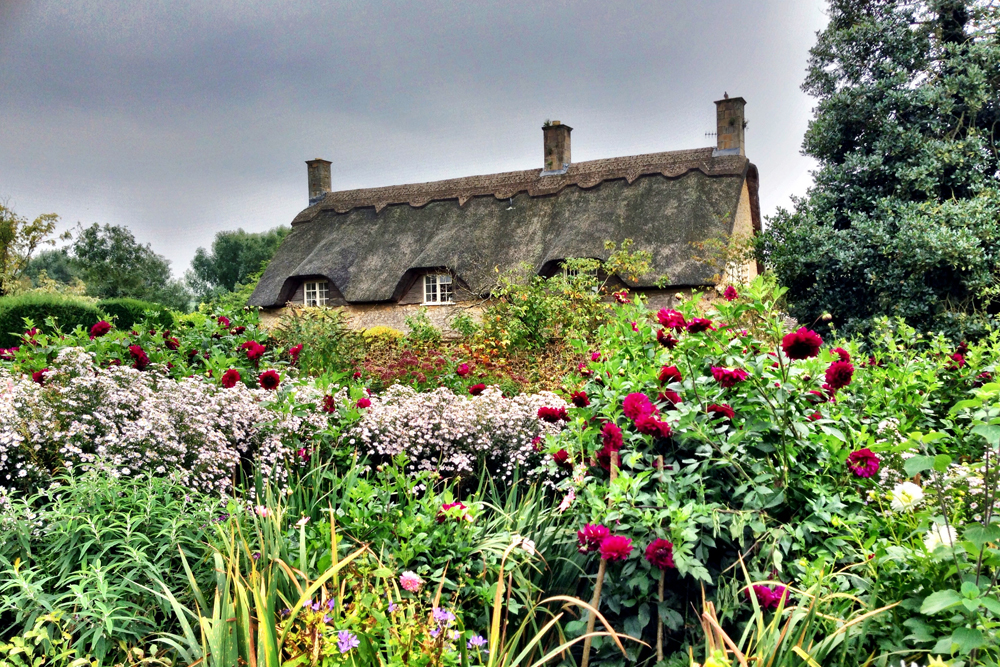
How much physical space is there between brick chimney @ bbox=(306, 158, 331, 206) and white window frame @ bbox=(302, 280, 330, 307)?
13.0ft

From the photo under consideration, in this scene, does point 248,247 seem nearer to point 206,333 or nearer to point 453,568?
point 206,333

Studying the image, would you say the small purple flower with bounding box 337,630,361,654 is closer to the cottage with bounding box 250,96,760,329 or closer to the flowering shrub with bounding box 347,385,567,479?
the flowering shrub with bounding box 347,385,567,479

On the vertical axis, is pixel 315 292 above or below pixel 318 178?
below

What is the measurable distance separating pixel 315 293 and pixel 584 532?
20662 mm

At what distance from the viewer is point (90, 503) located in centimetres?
270

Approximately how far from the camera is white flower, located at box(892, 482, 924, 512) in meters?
2.09

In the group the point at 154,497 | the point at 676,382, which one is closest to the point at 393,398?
the point at 154,497

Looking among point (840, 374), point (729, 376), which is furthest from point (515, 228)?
point (840, 374)

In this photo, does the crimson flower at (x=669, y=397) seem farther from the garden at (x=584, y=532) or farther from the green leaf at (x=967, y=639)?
the green leaf at (x=967, y=639)

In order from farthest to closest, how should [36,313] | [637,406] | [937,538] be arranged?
1. [36,313]
2. [637,406]
3. [937,538]

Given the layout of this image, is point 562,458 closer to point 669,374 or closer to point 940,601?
point 669,374

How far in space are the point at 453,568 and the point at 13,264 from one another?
1242 inches

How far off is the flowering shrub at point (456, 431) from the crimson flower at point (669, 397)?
3.88 ft

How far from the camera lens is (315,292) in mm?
21812
